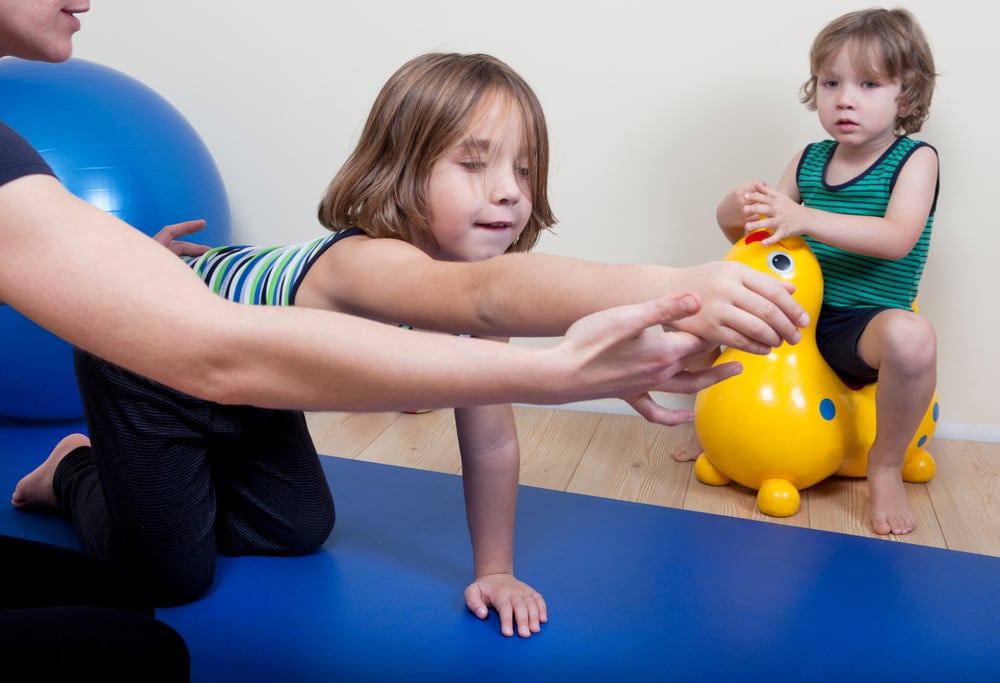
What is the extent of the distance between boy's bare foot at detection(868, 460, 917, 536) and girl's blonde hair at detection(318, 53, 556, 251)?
828 mm

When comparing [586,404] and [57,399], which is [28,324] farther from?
[586,404]

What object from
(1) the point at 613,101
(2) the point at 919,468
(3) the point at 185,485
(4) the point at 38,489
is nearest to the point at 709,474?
(2) the point at 919,468

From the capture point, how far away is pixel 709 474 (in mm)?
1711

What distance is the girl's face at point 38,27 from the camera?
2.37 ft

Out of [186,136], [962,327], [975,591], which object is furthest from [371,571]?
[962,327]

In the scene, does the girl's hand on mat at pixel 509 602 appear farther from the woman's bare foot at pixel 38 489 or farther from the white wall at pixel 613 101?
the white wall at pixel 613 101

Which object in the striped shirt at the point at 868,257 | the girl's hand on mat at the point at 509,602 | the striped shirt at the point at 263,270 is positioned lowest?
the girl's hand on mat at the point at 509,602

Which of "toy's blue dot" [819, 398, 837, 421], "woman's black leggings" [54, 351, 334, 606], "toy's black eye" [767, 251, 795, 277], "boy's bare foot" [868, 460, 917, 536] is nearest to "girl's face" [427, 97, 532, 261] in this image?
"woman's black leggings" [54, 351, 334, 606]

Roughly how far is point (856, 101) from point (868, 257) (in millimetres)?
275

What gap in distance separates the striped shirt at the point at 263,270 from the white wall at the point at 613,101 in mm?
998

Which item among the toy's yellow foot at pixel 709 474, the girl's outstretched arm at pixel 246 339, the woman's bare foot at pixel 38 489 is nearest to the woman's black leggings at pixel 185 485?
the woman's bare foot at pixel 38 489

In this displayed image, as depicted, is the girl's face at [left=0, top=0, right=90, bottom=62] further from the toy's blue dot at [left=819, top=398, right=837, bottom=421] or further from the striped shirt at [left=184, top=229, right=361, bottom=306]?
the toy's blue dot at [left=819, top=398, right=837, bottom=421]

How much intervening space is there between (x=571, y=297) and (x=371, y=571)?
1.98 feet

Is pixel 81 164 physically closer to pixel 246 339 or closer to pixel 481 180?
pixel 481 180
